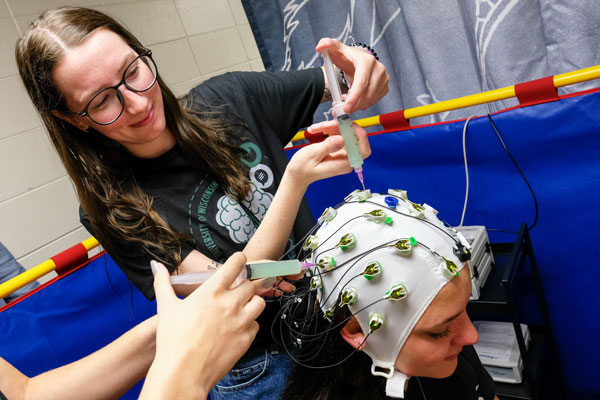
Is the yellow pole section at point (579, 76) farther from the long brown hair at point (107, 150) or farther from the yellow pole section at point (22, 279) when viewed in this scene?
the yellow pole section at point (22, 279)

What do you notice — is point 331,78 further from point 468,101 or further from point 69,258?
point 69,258

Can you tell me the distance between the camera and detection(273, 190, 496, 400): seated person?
831 millimetres

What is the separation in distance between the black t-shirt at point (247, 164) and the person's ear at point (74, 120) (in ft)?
0.44

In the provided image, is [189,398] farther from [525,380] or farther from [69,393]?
[525,380]

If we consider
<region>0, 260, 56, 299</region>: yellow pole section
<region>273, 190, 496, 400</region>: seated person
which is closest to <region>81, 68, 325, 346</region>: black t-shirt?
<region>273, 190, 496, 400</region>: seated person

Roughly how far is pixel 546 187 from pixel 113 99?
1270mm

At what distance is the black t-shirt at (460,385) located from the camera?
1010 mm

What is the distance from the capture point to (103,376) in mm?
921

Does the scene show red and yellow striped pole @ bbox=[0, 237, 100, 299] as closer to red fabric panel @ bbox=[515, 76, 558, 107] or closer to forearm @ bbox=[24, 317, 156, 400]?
forearm @ bbox=[24, 317, 156, 400]

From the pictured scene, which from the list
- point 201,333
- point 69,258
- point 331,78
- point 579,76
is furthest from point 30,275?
point 579,76

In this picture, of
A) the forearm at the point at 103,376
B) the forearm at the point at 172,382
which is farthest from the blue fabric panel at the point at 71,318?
the forearm at the point at 172,382

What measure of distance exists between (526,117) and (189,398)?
1228mm

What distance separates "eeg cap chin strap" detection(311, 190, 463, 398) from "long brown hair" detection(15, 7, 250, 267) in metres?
0.38

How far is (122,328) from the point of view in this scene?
1.80 m
